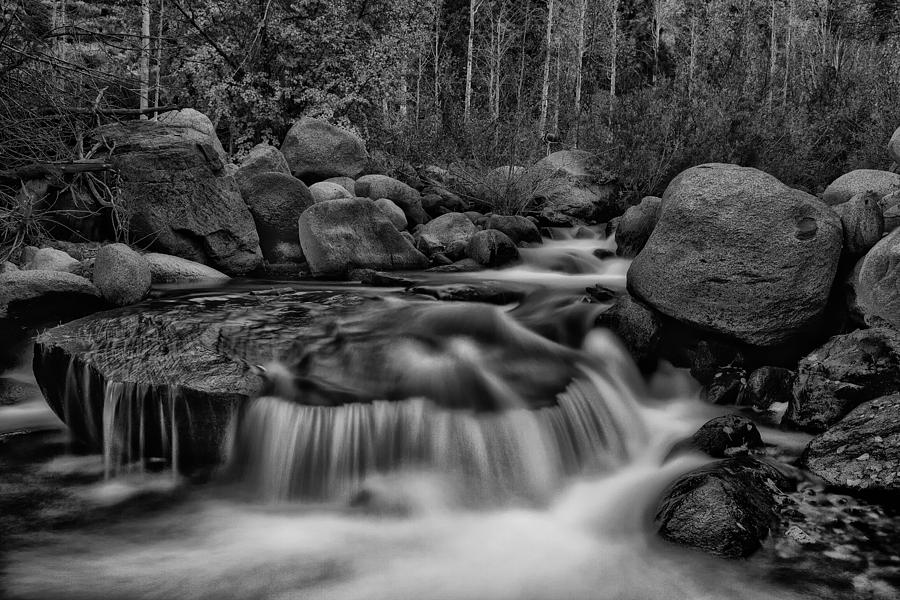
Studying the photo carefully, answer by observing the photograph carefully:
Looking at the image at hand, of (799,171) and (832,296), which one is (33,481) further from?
(799,171)

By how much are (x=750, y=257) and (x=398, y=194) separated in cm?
676

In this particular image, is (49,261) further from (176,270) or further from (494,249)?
(494,249)

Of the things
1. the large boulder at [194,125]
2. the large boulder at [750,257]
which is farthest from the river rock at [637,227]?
the large boulder at [194,125]

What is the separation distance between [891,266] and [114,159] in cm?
819

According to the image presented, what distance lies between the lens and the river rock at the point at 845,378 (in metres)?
4.57

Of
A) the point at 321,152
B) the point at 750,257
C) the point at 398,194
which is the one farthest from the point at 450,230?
the point at 750,257

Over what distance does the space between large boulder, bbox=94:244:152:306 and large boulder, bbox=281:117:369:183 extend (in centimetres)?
613

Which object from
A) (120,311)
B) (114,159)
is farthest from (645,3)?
(120,311)

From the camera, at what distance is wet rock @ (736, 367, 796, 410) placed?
5180mm

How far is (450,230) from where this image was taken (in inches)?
374

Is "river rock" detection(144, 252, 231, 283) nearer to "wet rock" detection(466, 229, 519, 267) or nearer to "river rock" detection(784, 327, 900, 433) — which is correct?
"wet rock" detection(466, 229, 519, 267)

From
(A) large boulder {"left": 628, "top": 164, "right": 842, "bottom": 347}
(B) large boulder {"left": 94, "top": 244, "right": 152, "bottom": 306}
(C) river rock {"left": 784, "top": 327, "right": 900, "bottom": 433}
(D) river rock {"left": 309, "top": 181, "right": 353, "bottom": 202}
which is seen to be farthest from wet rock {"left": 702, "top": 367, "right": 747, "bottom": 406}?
(D) river rock {"left": 309, "top": 181, "right": 353, "bottom": 202}

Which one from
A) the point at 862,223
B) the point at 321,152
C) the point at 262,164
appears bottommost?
the point at 862,223

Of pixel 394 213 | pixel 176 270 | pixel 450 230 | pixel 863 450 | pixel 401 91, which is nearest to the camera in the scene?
pixel 863 450
